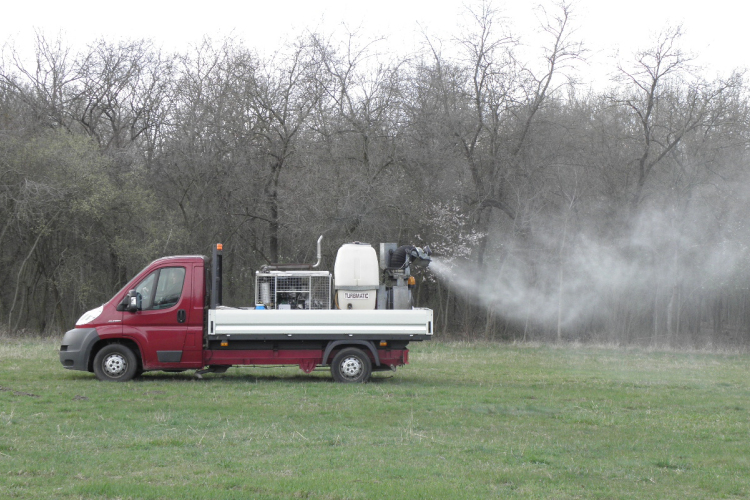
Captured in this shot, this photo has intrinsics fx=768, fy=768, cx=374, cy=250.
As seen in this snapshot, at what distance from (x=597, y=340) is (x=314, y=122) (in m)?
14.7

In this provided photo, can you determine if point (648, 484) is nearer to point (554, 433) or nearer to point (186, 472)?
point (554, 433)

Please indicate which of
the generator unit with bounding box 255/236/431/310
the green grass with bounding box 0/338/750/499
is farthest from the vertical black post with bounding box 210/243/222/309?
the green grass with bounding box 0/338/750/499

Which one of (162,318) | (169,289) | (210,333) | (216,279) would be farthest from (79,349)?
(216,279)

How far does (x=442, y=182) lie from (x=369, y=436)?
Result: 72.2ft

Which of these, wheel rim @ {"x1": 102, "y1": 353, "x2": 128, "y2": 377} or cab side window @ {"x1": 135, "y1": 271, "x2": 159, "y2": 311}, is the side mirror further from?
wheel rim @ {"x1": 102, "y1": 353, "x2": 128, "y2": 377}

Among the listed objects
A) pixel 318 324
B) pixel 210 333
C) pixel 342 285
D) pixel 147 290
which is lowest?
pixel 210 333

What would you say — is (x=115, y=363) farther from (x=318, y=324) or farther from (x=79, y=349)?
(x=318, y=324)

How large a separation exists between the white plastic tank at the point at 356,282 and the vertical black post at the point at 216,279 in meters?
2.31

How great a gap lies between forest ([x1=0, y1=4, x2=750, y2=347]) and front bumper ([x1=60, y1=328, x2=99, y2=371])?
14.8 meters

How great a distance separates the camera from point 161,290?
49.4ft

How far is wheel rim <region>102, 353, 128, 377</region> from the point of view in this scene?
587 inches

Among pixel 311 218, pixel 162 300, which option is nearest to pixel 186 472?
pixel 162 300

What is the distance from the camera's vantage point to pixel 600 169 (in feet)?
110

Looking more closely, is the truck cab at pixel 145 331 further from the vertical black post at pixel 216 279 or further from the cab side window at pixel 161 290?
the vertical black post at pixel 216 279
